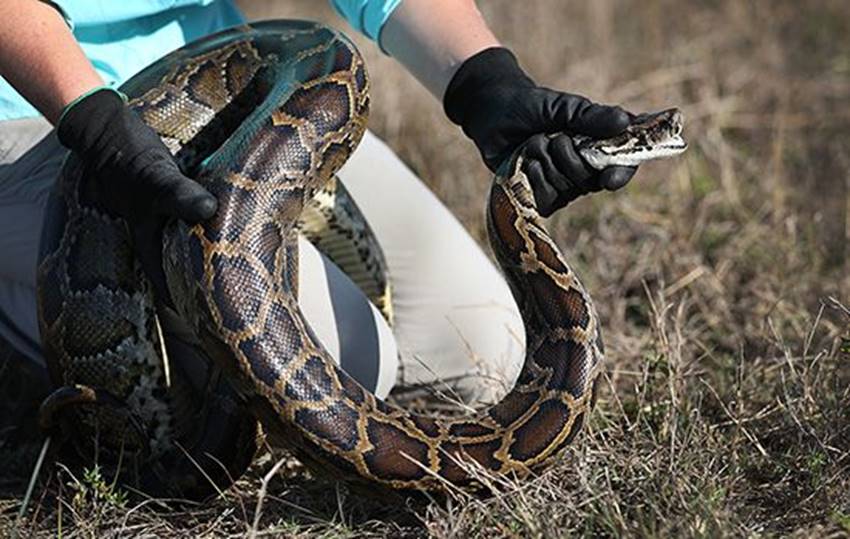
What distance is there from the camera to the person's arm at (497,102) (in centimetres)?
354

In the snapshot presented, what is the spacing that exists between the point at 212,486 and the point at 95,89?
42.6 inches

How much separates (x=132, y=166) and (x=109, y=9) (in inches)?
29.1

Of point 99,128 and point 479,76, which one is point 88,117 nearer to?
point 99,128

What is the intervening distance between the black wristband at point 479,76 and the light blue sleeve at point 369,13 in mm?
296

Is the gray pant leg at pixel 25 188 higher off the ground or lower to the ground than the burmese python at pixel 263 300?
higher

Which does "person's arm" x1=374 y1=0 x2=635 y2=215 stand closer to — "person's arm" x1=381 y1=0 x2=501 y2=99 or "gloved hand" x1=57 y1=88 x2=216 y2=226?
"person's arm" x1=381 y1=0 x2=501 y2=99

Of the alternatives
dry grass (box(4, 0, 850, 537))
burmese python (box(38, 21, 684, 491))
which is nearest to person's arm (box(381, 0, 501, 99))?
burmese python (box(38, 21, 684, 491))

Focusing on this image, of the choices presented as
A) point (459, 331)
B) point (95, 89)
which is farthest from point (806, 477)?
point (95, 89)

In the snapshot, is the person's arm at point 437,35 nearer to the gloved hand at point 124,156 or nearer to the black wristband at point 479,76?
the black wristband at point 479,76

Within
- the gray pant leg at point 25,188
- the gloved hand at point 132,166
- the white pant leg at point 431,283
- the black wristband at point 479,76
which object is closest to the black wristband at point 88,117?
the gloved hand at point 132,166

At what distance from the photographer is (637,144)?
3.53 metres

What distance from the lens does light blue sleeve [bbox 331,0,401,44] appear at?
3.96m

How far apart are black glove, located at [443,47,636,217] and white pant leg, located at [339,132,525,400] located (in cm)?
59

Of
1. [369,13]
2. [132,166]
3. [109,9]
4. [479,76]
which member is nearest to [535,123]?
[479,76]
